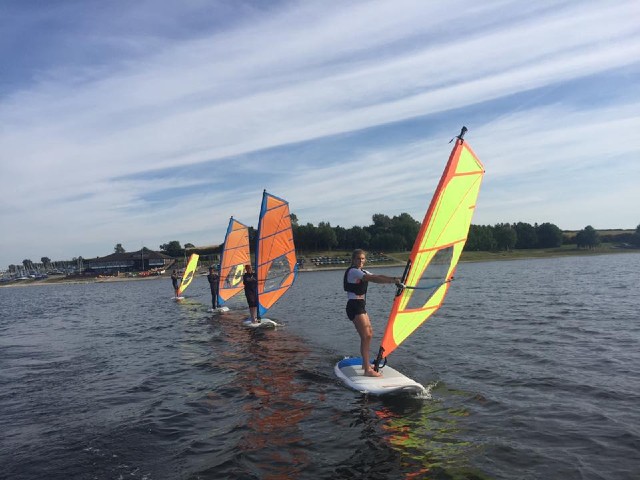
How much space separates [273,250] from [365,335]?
10013 mm

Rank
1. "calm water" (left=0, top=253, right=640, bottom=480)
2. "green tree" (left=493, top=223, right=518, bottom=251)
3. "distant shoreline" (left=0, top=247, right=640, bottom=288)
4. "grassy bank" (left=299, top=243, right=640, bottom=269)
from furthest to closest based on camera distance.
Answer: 1. "green tree" (left=493, top=223, right=518, bottom=251)
2. "grassy bank" (left=299, top=243, right=640, bottom=269)
3. "distant shoreline" (left=0, top=247, right=640, bottom=288)
4. "calm water" (left=0, top=253, right=640, bottom=480)

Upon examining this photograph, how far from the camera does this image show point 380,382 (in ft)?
30.5

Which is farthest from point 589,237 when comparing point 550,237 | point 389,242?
point 389,242

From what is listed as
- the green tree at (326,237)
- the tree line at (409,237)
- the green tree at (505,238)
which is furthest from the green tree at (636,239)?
the green tree at (326,237)

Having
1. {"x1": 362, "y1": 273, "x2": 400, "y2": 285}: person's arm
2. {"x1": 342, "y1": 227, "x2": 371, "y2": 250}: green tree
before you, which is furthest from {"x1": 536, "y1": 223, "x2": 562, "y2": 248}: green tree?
{"x1": 362, "y1": 273, "x2": 400, "y2": 285}: person's arm

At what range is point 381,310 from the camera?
24.6 m

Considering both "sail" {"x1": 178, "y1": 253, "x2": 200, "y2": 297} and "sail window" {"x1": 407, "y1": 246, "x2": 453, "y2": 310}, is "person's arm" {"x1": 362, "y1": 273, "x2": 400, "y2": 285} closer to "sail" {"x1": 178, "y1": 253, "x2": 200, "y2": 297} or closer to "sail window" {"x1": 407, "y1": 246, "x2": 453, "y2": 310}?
"sail window" {"x1": 407, "y1": 246, "x2": 453, "y2": 310}

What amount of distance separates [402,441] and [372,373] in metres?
2.57

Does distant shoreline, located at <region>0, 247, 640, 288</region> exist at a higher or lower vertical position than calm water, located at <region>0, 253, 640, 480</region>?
higher

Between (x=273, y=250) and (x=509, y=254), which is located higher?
(x=273, y=250)

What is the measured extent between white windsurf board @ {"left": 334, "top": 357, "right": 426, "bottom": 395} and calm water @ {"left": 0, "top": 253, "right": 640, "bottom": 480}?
8.7 inches

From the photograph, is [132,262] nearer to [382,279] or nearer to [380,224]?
[380,224]

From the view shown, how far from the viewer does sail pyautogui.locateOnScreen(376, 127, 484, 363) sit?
8.62 meters

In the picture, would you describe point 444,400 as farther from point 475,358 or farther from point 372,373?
point 475,358
